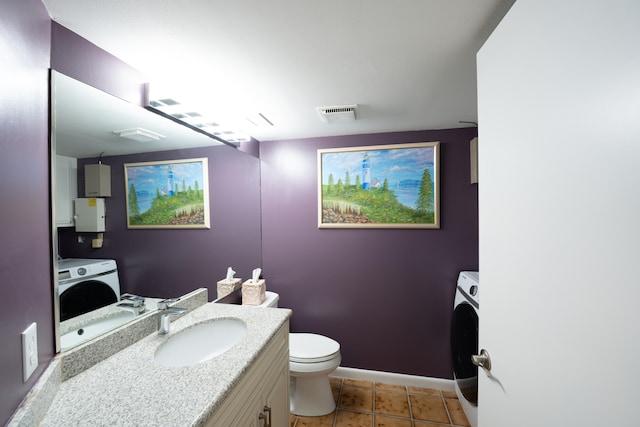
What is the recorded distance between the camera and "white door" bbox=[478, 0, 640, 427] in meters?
0.45

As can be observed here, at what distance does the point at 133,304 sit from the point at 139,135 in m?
0.87

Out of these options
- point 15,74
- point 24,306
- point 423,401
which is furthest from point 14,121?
point 423,401

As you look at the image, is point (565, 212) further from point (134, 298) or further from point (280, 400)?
point (134, 298)

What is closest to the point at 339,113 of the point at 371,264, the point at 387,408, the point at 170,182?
the point at 170,182

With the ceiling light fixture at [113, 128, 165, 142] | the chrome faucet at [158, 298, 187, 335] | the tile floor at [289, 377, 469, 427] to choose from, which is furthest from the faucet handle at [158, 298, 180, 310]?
the tile floor at [289, 377, 469, 427]

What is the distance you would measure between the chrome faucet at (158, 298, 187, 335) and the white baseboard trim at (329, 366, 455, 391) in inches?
65.9

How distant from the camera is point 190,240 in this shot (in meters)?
1.66

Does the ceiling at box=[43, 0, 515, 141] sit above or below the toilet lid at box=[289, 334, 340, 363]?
above

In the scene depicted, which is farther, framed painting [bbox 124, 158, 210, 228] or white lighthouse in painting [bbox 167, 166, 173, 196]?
white lighthouse in painting [bbox 167, 166, 173, 196]

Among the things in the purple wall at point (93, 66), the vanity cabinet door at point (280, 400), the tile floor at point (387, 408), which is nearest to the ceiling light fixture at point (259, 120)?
the purple wall at point (93, 66)

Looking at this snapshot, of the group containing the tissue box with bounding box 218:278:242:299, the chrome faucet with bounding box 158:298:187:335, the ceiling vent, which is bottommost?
the tissue box with bounding box 218:278:242:299

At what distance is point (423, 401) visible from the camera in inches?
78.5

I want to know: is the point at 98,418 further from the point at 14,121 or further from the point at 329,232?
the point at 329,232

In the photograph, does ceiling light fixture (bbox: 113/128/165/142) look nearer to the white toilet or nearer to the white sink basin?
the white sink basin
